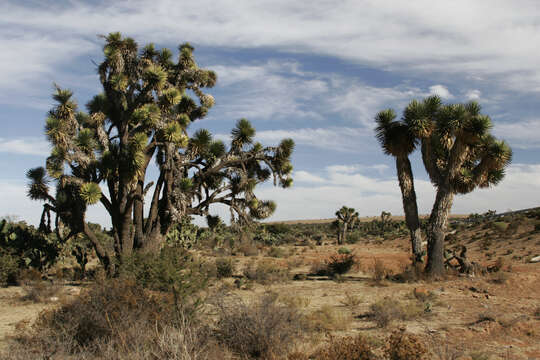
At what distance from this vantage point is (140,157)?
13.9 m

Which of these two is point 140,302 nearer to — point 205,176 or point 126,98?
point 205,176

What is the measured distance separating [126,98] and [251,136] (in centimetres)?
497

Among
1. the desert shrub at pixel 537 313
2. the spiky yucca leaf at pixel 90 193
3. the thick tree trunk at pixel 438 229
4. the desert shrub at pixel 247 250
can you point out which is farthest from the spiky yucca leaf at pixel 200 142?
Result: the desert shrub at pixel 247 250

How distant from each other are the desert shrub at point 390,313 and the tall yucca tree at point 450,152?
595 centimetres

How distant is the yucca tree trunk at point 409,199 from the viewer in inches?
647

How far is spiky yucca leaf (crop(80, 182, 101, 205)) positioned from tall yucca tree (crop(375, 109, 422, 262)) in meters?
10.8

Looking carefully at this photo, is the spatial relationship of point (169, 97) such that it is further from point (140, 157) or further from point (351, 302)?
point (351, 302)

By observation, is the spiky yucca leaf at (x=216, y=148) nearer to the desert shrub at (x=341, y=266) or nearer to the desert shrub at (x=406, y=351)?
the desert shrub at (x=341, y=266)

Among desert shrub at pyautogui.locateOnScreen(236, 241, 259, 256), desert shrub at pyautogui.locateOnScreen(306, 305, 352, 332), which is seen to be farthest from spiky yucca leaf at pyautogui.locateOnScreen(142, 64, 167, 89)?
desert shrub at pyautogui.locateOnScreen(236, 241, 259, 256)

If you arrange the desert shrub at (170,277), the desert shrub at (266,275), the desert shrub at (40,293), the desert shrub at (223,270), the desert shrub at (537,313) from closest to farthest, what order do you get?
the desert shrub at (170,277), the desert shrub at (537,313), the desert shrub at (40,293), the desert shrub at (266,275), the desert shrub at (223,270)

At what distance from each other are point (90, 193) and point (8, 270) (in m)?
5.14

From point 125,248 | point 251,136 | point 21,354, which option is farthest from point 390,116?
point 21,354

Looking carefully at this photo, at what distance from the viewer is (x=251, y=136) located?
1675 cm

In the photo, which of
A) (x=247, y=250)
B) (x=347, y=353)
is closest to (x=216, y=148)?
(x=347, y=353)
